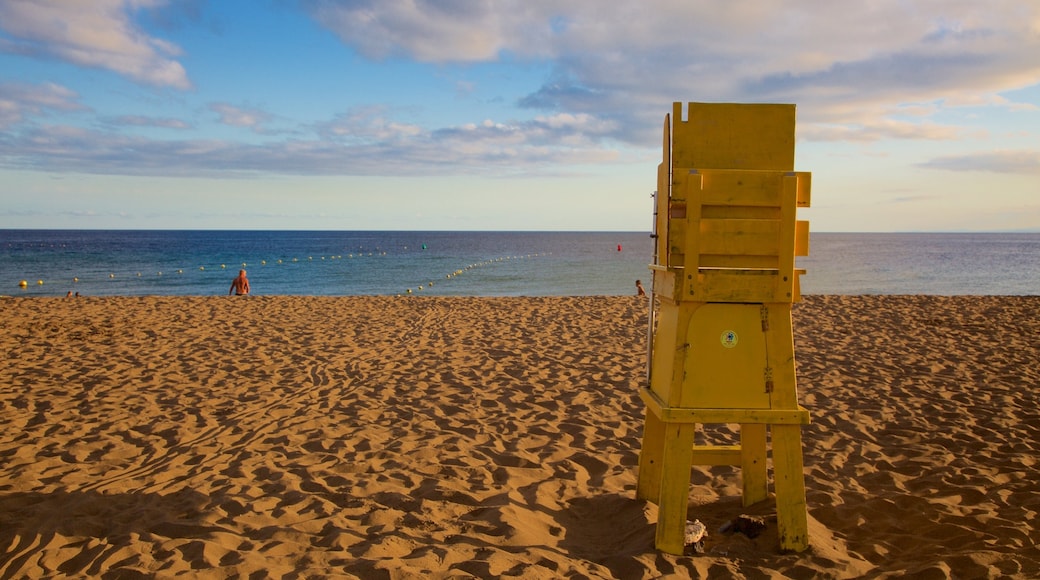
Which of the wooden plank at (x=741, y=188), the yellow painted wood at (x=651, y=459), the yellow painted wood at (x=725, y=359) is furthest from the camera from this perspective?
the yellow painted wood at (x=651, y=459)

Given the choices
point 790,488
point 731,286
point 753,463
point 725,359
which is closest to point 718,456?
point 753,463

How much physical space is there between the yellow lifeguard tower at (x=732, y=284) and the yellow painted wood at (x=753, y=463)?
67 centimetres

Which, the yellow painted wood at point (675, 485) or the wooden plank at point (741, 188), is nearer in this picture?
the wooden plank at point (741, 188)

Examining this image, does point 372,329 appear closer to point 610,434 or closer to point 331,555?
point 610,434

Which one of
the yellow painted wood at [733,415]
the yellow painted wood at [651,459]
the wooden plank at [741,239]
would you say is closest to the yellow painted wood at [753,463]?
the yellow painted wood at [651,459]

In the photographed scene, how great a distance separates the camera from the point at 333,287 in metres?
34.1

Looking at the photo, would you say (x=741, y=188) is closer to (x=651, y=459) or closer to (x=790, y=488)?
(x=790, y=488)

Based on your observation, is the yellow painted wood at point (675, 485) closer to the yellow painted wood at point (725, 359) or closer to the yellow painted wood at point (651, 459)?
the yellow painted wood at point (725, 359)

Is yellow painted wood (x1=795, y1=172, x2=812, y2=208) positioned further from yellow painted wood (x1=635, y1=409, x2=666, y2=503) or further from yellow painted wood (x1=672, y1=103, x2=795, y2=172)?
yellow painted wood (x1=635, y1=409, x2=666, y2=503)

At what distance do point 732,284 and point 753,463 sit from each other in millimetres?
1503

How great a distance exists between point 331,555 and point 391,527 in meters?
0.50

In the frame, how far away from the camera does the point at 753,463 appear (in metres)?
4.28

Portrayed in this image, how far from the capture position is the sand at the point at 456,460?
3535 mm

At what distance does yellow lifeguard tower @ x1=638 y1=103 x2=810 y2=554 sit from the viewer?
11.0 ft
